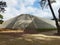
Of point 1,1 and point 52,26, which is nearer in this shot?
point 1,1

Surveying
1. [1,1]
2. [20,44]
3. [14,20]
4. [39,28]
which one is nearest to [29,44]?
[20,44]

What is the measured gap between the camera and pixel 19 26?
4316cm

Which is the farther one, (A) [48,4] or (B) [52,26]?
(B) [52,26]

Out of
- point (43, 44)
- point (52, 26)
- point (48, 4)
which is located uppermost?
point (48, 4)

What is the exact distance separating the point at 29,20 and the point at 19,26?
2.87 metres

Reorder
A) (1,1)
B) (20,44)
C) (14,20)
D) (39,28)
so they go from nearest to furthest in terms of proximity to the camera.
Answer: (20,44) → (1,1) → (39,28) → (14,20)

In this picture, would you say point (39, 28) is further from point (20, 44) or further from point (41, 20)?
point (20, 44)

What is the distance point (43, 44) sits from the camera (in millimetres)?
14539

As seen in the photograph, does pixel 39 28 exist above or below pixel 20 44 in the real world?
below

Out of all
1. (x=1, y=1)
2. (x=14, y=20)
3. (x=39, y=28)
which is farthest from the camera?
(x=14, y=20)

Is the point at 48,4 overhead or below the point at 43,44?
overhead

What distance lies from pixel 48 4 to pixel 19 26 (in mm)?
14106

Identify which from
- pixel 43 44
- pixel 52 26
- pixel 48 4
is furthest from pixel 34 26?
pixel 43 44

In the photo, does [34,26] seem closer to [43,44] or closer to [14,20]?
[14,20]
